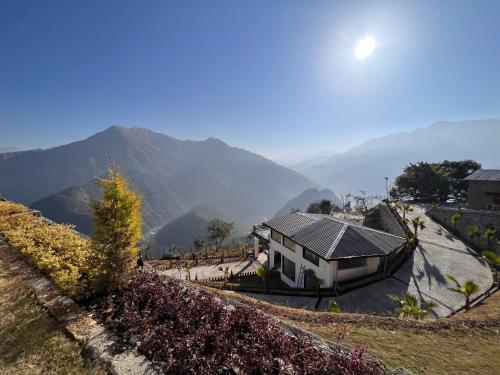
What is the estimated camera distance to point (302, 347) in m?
5.56

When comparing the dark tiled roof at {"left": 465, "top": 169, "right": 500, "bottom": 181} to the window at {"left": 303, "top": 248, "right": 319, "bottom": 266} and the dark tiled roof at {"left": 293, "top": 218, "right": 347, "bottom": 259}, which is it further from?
the window at {"left": 303, "top": 248, "right": 319, "bottom": 266}

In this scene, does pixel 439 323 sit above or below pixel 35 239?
below

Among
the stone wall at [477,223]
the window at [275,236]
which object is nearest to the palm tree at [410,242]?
the stone wall at [477,223]

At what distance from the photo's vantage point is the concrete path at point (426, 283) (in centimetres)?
1730

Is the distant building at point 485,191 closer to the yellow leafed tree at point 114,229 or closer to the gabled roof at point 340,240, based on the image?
the gabled roof at point 340,240

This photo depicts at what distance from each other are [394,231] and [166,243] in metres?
182

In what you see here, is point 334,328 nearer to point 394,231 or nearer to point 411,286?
point 411,286

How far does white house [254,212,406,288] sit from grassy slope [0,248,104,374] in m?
16.5

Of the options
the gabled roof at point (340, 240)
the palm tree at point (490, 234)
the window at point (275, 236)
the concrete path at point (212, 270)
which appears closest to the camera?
the gabled roof at point (340, 240)

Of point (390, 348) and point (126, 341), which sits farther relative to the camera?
point (390, 348)

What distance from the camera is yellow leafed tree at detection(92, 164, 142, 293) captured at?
7793mm

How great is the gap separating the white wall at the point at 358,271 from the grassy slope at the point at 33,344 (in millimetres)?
17814

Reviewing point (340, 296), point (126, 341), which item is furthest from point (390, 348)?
point (340, 296)

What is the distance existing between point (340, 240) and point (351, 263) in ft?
6.39
